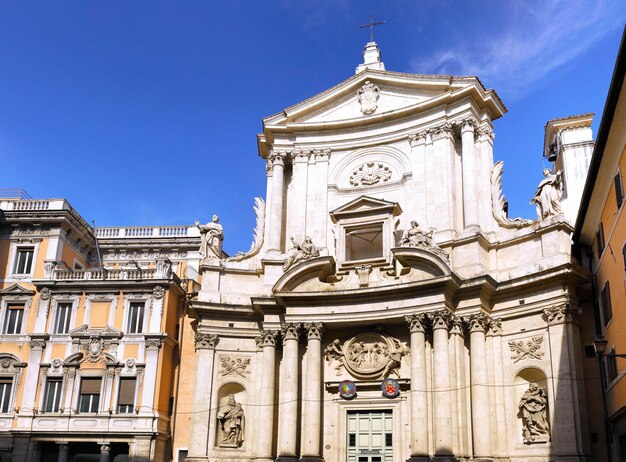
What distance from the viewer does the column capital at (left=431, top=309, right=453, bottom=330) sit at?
24797 mm

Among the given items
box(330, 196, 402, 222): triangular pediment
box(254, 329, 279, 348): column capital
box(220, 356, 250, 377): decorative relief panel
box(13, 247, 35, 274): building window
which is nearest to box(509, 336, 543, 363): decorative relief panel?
box(330, 196, 402, 222): triangular pediment

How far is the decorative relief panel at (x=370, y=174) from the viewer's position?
97.8ft

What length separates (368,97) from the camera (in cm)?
3095

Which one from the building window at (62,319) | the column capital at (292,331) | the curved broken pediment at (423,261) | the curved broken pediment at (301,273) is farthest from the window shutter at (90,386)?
the curved broken pediment at (423,261)

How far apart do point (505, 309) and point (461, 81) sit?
9.25 meters

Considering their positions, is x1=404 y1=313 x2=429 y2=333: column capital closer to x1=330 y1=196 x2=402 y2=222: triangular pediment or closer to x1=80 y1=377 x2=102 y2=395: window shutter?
x1=330 y1=196 x2=402 y2=222: triangular pediment

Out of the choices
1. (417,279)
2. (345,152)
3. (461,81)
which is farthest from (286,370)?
(461,81)

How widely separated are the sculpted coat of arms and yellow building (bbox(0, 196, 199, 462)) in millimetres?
10589

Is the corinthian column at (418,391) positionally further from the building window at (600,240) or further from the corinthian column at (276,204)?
the corinthian column at (276,204)

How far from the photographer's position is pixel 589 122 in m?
33.3

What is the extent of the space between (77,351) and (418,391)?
44.8ft

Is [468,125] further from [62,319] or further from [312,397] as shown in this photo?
[62,319]

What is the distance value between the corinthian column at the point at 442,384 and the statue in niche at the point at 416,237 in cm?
261

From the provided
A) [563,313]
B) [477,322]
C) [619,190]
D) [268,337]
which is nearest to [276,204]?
[268,337]
